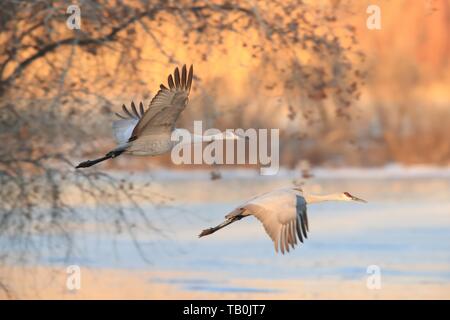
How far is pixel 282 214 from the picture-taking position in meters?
7.98

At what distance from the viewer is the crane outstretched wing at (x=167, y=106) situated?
26.9ft

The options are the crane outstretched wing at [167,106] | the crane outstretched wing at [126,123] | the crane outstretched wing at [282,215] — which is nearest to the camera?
the crane outstretched wing at [282,215]

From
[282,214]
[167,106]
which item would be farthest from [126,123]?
[282,214]

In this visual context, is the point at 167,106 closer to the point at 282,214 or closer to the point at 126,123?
the point at 282,214

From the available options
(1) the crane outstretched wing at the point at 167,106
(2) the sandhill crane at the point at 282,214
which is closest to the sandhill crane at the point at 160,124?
(1) the crane outstretched wing at the point at 167,106

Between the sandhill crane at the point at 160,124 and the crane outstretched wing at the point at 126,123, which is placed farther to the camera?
the crane outstretched wing at the point at 126,123

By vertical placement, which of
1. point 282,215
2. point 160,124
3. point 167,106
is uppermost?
point 167,106

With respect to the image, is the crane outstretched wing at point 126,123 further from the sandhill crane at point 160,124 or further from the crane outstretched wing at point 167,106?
the crane outstretched wing at point 167,106

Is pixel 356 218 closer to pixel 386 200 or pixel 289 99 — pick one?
pixel 386 200

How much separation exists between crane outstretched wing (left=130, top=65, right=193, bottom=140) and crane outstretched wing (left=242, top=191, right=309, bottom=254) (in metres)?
0.82

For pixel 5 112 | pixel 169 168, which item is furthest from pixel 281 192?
pixel 169 168

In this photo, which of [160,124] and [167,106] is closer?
[167,106]

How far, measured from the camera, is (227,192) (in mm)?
17531

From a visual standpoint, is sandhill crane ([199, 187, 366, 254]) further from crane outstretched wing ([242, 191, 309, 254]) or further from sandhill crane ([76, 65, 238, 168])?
sandhill crane ([76, 65, 238, 168])
